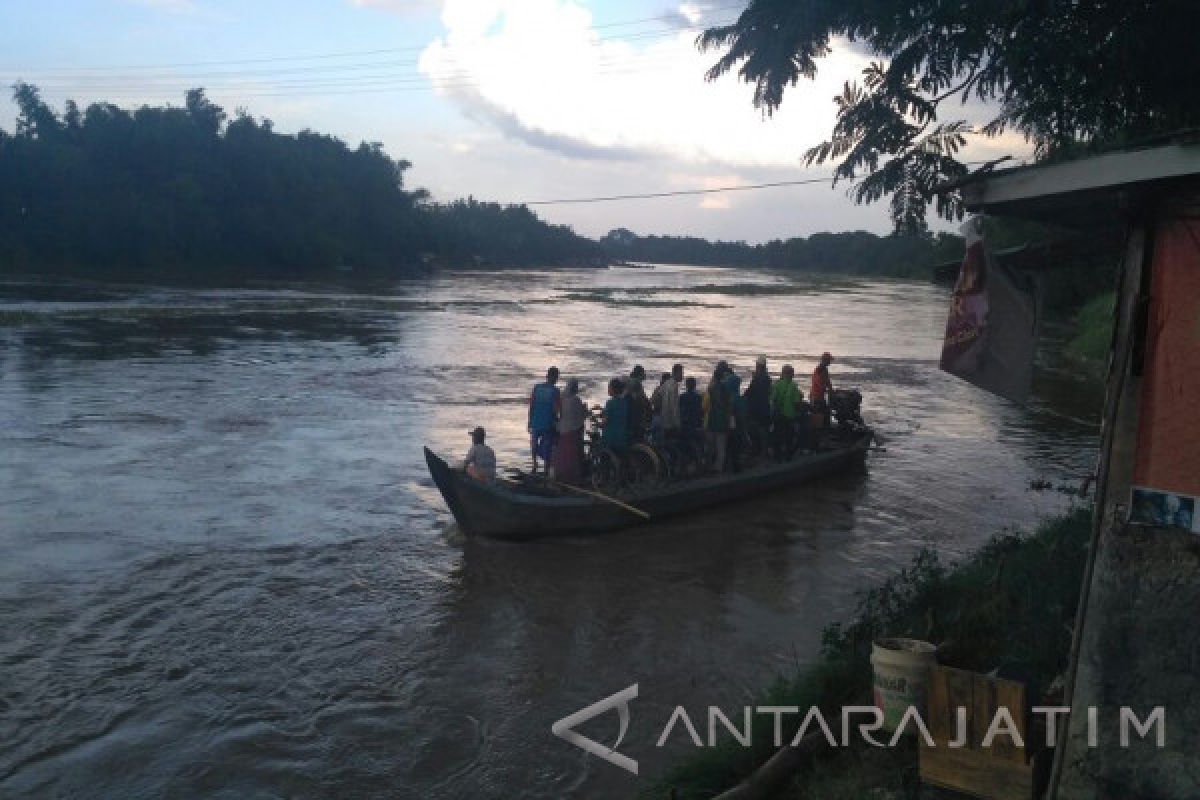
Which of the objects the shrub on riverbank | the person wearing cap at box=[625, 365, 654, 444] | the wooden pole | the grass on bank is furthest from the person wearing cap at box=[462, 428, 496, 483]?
the shrub on riverbank

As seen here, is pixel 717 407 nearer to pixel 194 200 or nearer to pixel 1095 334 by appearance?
pixel 1095 334

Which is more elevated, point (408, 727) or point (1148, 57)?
point (1148, 57)

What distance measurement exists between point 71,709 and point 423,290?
203 feet

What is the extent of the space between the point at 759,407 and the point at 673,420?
1.89 metres

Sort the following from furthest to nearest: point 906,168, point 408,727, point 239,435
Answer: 1. point 239,435
2. point 906,168
3. point 408,727

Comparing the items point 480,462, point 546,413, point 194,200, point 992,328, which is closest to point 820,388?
point 546,413

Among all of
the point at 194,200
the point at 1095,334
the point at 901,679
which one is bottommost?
the point at 1095,334

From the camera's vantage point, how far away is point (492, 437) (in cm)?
1922

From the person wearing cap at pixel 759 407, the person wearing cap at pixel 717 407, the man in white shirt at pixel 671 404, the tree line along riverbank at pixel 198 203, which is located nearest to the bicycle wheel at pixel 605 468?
the man in white shirt at pixel 671 404

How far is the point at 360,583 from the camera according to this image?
1063 cm

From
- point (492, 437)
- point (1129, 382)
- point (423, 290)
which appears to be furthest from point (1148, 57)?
point (423, 290)

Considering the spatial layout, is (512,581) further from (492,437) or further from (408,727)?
(492,437)

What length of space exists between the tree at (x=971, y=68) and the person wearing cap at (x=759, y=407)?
5.23 m

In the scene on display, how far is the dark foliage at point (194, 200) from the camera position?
61969mm
